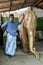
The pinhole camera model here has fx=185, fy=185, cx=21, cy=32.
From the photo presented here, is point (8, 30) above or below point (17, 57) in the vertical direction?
above

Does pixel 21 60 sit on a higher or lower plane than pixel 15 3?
lower

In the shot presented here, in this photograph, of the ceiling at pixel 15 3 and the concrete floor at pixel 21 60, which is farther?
the ceiling at pixel 15 3

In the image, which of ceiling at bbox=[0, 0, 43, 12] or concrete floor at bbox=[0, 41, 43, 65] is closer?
concrete floor at bbox=[0, 41, 43, 65]

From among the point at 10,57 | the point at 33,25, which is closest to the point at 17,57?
the point at 10,57

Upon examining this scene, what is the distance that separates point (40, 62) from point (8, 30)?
4.90 ft

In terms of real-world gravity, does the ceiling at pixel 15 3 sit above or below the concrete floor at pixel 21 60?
above

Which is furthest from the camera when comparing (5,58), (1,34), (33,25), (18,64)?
(1,34)

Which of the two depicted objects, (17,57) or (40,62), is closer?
(40,62)

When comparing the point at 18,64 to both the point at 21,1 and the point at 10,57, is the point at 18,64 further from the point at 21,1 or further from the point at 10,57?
the point at 21,1

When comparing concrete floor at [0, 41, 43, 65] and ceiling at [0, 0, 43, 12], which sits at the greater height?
ceiling at [0, 0, 43, 12]

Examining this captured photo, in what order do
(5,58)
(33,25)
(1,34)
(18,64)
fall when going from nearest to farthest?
1. (18,64)
2. (5,58)
3. (33,25)
4. (1,34)

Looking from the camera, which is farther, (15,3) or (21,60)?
(15,3)

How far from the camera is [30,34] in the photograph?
6.28 metres

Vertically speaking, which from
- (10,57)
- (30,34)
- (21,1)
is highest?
(21,1)
